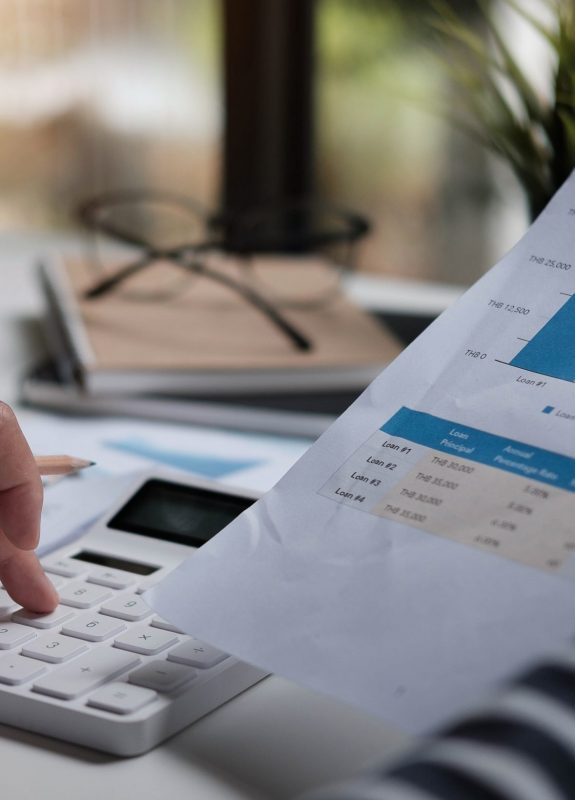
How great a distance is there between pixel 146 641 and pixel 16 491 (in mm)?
71

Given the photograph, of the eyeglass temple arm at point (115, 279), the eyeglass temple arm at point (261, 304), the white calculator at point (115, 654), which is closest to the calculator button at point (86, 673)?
the white calculator at point (115, 654)

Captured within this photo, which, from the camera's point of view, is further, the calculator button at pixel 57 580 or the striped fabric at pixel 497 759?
the calculator button at pixel 57 580

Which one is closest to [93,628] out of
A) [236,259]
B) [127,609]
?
[127,609]

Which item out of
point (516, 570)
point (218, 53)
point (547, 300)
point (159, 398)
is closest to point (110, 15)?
point (218, 53)

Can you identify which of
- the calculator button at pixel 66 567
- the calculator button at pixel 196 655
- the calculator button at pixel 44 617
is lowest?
the calculator button at pixel 66 567

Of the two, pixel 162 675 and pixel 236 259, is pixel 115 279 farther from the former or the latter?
pixel 162 675

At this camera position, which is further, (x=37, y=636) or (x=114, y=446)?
(x=114, y=446)

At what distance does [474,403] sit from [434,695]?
0.39ft

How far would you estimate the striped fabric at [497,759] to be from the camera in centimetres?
20

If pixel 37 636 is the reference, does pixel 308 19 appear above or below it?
above

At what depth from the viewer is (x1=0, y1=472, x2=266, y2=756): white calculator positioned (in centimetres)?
31

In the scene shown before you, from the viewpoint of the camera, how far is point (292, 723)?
324 millimetres

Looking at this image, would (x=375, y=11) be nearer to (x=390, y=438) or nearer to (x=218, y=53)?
(x=218, y=53)

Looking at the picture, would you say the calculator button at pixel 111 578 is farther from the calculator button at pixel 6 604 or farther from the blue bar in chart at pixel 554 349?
the blue bar in chart at pixel 554 349
